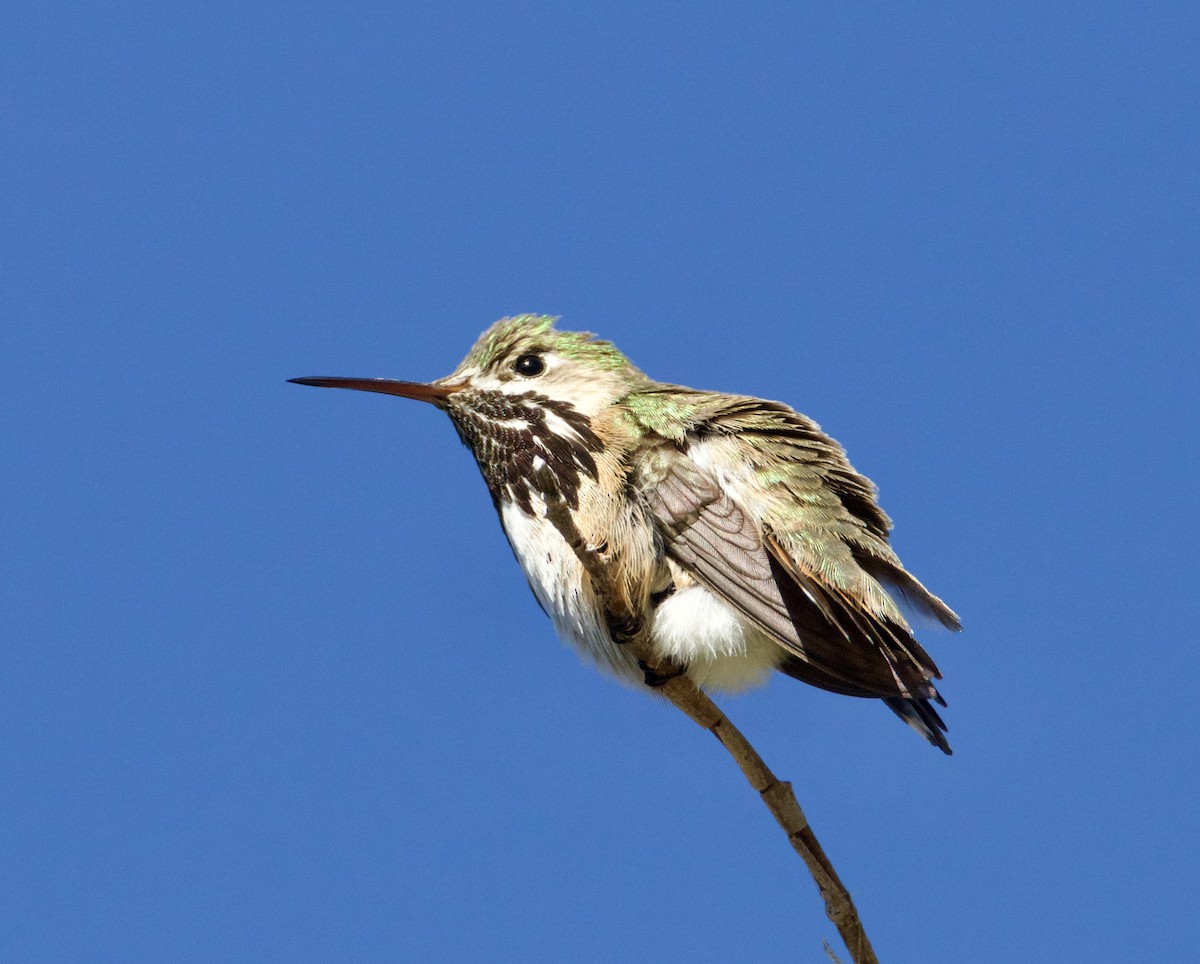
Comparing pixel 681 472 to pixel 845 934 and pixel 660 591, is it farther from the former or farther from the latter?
pixel 845 934

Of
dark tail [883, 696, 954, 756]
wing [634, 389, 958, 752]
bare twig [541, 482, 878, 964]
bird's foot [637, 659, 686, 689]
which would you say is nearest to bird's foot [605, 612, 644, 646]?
bare twig [541, 482, 878, 964]

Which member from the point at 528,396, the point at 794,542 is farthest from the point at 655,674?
the point at 528,396

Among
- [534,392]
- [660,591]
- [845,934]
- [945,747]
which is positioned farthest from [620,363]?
[845,934]

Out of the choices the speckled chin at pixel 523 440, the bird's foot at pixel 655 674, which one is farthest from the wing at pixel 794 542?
the bird's foot at pixel 655 674

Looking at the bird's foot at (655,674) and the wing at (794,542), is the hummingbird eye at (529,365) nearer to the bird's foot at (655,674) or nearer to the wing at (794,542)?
the wing at (794,542)

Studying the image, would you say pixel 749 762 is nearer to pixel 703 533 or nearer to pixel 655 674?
pixel 655 674
